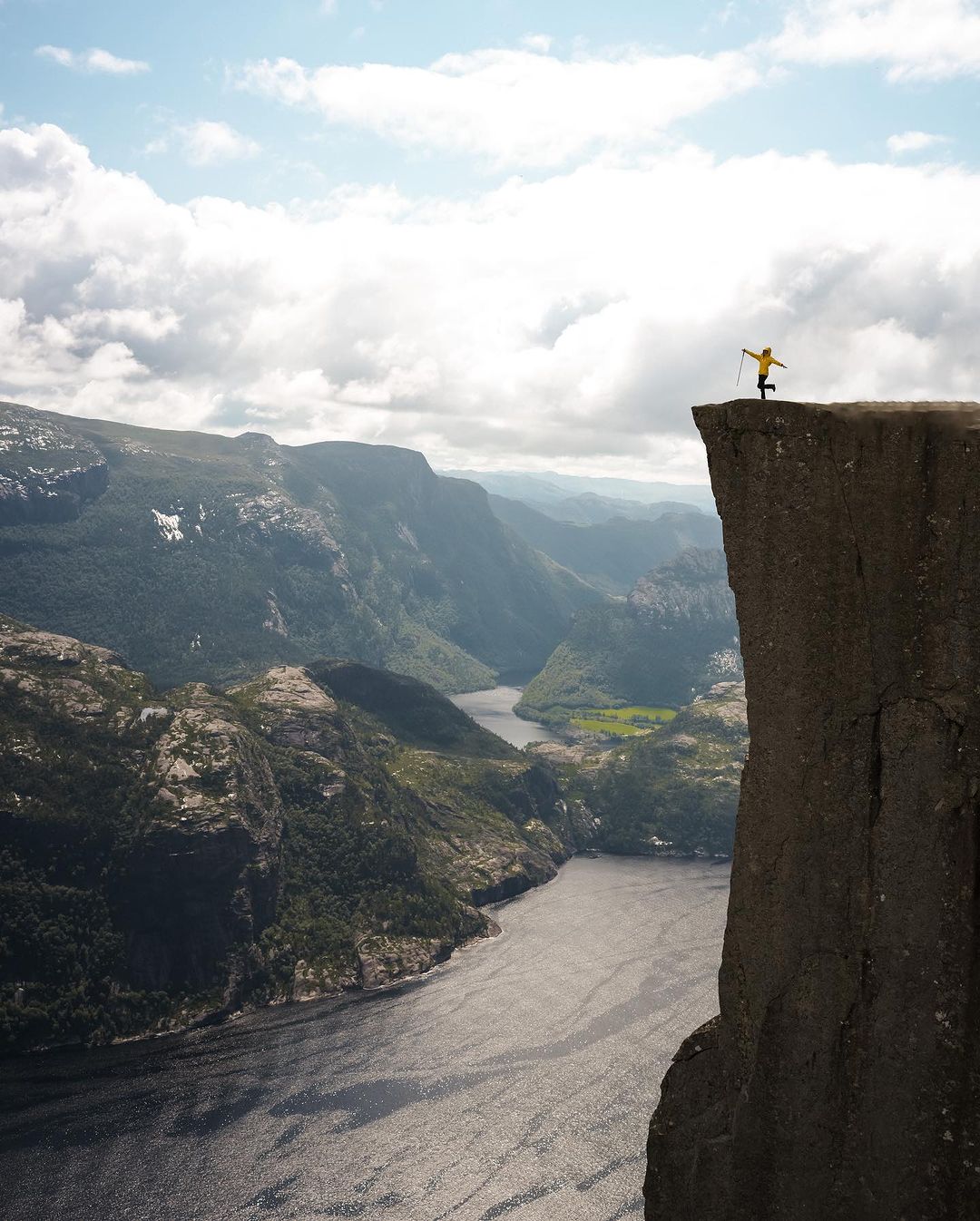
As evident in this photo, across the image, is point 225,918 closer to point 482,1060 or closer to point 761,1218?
point 482,1060

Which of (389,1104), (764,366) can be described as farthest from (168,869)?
(764,366)

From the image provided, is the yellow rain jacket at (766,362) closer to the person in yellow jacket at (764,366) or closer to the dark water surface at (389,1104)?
the person in yellow jacket at (764,366)

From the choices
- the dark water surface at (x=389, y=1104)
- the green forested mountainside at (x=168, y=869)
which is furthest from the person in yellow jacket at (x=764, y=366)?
the green forested mountainside at (x=168, y=869)

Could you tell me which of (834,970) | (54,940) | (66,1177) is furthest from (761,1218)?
(54,940)

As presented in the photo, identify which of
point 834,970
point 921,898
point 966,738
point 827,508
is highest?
point 827,508

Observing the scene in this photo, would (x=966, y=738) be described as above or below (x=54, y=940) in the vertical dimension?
above

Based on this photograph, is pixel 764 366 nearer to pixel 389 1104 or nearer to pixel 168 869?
pixel 389 1104

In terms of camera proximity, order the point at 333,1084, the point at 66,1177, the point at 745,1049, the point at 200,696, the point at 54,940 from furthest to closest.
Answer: the point at 200,696 < the point at 54,940 < the point at 333,1084 < the point at 66,1177 < the point at 745,1049
